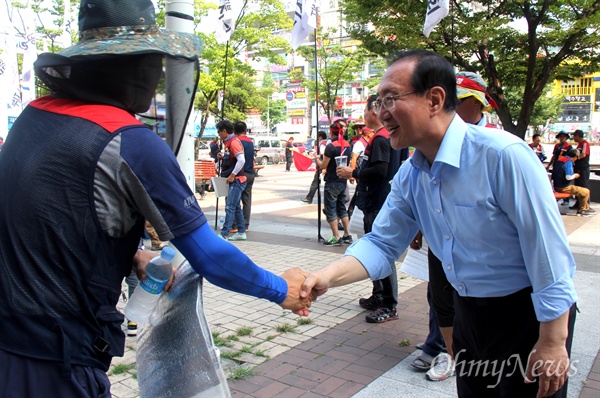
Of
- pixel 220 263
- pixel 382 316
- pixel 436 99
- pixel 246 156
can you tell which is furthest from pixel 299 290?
pixel 246 156

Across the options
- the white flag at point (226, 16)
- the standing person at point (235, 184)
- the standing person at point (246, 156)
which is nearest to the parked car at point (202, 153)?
the white flag at point (226, 16)

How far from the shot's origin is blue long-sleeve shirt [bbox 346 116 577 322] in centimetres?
175

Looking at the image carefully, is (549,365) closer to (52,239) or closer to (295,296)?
(295,296)

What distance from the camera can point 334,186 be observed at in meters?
8.28

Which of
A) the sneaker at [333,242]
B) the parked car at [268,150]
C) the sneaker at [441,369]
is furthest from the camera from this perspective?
the parked car at [268,150]

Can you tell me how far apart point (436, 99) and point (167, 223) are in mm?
1154

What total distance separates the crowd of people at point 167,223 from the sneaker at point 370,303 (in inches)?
109

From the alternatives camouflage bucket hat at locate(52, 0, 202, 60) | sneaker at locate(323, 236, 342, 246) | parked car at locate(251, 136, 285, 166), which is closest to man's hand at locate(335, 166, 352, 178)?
sneaker at locate(323, 236, 342, 246)

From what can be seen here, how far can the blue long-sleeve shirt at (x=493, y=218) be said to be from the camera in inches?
68.9

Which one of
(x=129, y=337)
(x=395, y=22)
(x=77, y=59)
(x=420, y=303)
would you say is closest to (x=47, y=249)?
(x=77, y=59)

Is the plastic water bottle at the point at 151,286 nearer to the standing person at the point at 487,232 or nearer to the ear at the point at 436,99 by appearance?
the standing person at the point at 487,232

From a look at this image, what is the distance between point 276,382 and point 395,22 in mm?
10723

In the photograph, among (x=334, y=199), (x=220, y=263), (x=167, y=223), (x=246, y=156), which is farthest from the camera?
(x=246, y=156)

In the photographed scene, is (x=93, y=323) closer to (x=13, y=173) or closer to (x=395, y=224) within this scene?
(x=13, y=173)
